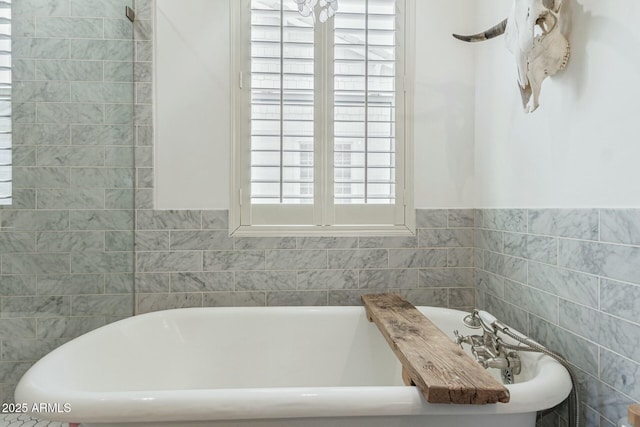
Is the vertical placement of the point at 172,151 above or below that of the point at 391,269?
above

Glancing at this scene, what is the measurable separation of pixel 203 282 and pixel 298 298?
1.66 feet

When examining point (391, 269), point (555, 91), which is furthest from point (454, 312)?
point (555, 91)

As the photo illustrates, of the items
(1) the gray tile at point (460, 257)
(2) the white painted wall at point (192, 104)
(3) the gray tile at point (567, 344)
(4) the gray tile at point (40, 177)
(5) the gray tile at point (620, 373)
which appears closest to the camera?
(5) the gray tile at point (620, 373)

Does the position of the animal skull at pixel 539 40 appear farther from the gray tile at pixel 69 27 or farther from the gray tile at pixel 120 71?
the gray tile at pixel 69 27

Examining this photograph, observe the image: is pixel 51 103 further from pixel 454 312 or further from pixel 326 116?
Result: pixel 454 312

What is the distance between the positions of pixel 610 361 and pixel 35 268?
214cm

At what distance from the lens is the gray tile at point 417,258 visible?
1993mm

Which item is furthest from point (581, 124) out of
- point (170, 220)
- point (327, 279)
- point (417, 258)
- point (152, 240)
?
point (152, 240)

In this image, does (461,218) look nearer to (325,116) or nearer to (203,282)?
(325,116)

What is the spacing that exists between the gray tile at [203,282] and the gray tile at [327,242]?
41cm

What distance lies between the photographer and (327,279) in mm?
1964

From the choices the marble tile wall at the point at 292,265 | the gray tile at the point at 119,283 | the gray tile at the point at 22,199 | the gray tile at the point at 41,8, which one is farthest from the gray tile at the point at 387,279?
the gray tile at the point at 41,8

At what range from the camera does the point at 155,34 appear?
191 centimetres

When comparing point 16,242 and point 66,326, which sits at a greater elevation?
point 16,242
